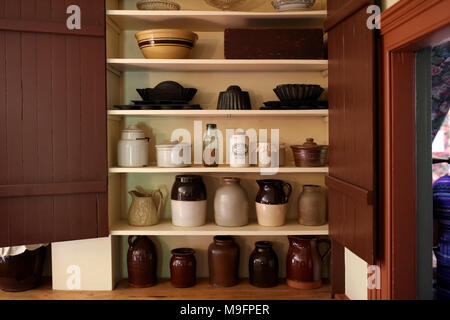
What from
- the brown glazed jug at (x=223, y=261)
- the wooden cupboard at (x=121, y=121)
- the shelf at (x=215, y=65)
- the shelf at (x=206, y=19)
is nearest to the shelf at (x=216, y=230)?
the wooden cupboard at (x=121, y=121)

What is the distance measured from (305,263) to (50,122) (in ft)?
4.92

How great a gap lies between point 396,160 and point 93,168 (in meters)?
1.40

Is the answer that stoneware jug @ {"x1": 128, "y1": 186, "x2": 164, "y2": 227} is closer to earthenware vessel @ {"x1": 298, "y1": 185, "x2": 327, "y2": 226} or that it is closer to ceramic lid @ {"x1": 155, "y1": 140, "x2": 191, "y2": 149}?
ceramic lid @ {"x1": 155, "y1": 140, "x2": 191, "y2": 149}

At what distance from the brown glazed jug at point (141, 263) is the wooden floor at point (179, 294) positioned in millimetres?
42

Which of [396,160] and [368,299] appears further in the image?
[368,299]

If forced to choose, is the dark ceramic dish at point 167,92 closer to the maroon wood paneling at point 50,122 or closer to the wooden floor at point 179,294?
the maroon wood paneling at point 50,122

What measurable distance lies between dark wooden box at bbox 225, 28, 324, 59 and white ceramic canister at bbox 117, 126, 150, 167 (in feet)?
2.17

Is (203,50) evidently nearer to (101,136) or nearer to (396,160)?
(101,136)

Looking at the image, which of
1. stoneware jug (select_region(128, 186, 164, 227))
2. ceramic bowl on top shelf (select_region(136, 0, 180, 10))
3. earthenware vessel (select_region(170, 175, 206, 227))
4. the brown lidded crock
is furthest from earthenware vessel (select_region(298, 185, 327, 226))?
ceramic bowl on top shelf (select_region(136, 0, 180, 10))

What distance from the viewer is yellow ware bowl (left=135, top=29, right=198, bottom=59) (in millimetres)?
2268

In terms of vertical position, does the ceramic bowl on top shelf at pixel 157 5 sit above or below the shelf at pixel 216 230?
above

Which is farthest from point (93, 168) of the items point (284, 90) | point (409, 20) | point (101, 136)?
point (409, 20)

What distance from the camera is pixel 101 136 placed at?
2178 millimetres

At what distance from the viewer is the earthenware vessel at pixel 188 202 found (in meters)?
2.35
